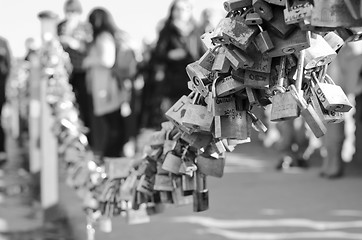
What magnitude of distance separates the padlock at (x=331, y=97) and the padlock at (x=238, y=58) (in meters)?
0.15

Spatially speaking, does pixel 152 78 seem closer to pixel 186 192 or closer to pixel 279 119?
pixel 186 192

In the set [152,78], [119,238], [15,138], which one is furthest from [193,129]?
[15,138]

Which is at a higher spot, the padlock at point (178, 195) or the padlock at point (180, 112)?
the padlock at point (180, 112)

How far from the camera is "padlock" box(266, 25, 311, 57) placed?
1.26 m

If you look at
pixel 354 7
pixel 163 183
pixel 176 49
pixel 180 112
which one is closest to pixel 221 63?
pixel 180 112

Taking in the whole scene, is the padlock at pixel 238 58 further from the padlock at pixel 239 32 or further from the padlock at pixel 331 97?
the padlock at pixel 331 97

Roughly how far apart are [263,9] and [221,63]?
6.5 inches

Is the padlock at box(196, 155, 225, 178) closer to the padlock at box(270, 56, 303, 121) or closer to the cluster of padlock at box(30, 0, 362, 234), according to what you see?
the cluster of padlock at box(30, 0, 362, 234)

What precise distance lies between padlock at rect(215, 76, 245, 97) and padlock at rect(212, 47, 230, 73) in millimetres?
33

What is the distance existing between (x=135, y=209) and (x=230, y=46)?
89 centimetres

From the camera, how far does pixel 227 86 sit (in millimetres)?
1448

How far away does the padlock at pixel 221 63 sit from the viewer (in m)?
1.40

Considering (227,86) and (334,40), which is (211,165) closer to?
(227,86)

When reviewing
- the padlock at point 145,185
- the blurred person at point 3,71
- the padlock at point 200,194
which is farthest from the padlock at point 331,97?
the blurred person at point 3,71
